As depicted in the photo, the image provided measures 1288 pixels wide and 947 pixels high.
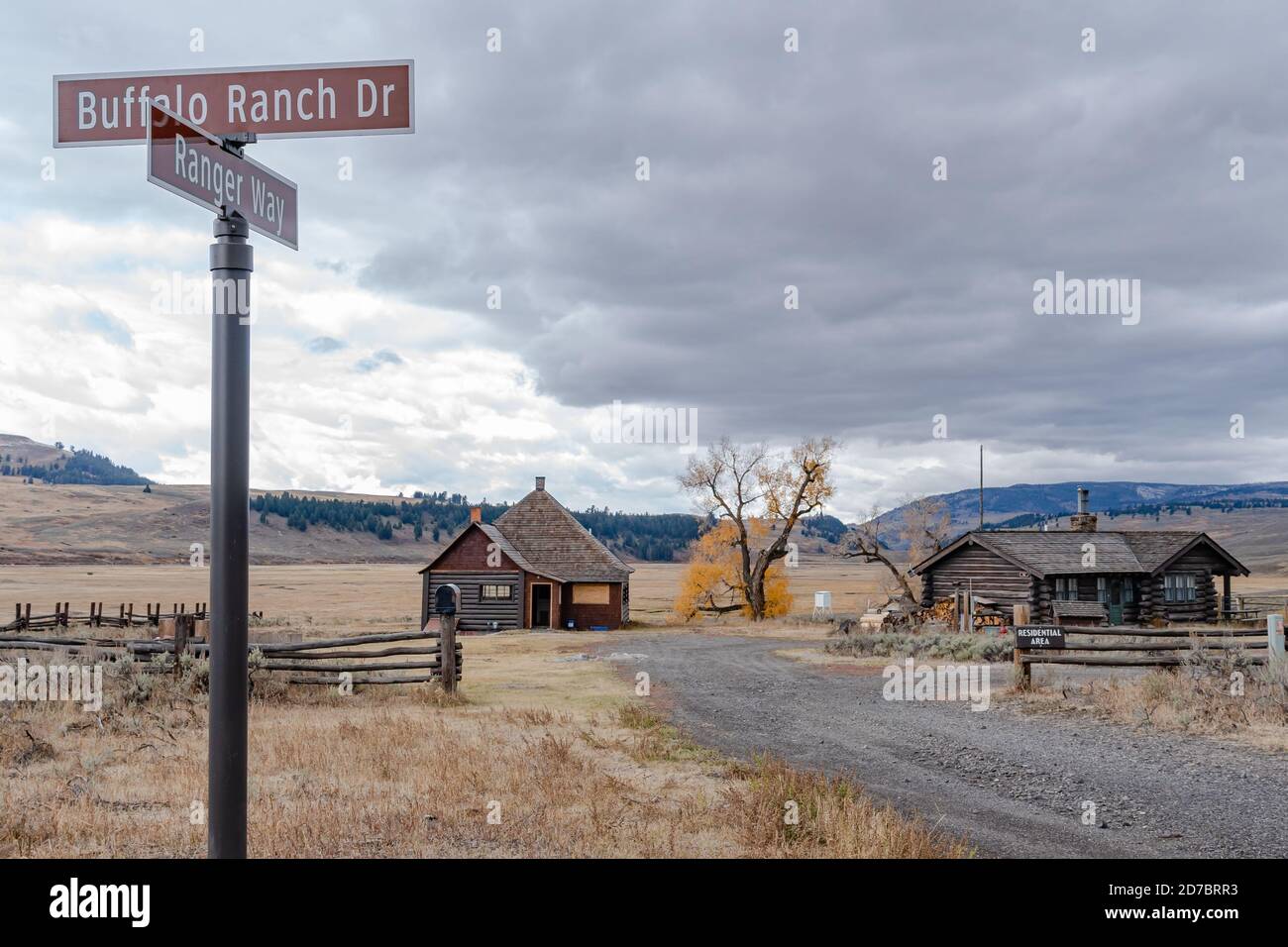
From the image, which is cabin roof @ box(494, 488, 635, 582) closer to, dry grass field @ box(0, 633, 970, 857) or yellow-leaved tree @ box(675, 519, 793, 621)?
yellow-leaved tree @ box(675, 519, 793, 621)

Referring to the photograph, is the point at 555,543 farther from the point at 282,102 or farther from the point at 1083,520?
the point at 282,102

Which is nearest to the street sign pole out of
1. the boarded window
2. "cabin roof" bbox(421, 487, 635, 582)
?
"cabin roof" bbox(421, 487, 635, 582)

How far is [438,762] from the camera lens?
30.5 feet

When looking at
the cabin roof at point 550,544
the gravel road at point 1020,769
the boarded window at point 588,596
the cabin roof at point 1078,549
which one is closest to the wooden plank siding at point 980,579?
the cabin roof at point 1078,549

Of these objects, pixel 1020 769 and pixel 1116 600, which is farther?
pixel 1116 600

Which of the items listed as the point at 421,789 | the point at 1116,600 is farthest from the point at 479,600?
the point at 421,789

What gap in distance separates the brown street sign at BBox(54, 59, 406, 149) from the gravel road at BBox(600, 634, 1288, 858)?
6383 millimetres

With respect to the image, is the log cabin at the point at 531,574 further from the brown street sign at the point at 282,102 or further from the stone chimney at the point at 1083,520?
the brown street sign at the point at 282,102

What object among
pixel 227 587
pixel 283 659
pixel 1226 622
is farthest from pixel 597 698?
pixel 1226 622

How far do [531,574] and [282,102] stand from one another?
38566 millimetres

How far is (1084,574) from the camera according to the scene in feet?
125

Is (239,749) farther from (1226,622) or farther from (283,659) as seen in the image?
(1226,622)

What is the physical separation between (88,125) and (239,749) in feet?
8.03

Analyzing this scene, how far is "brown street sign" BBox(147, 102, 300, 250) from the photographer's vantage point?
3074 millimetres
